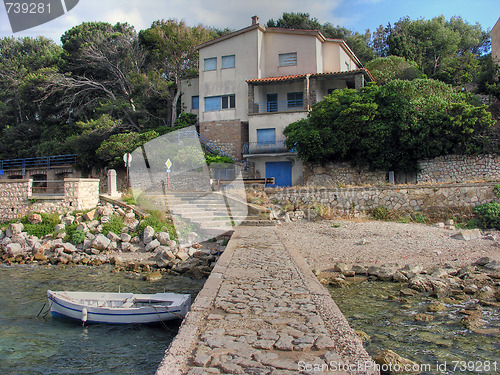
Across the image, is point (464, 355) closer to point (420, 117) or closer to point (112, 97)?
point (420, 117)

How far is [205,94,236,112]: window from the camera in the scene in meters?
30.9

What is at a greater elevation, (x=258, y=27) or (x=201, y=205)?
(x=258, y=27)

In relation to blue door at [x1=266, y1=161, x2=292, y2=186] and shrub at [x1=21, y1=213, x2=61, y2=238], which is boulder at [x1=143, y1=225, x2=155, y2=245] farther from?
blue door at [x1=266, y1=161, x2=292, y2=186]

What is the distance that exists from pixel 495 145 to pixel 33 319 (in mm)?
24085

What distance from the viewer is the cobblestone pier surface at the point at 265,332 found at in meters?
3.84

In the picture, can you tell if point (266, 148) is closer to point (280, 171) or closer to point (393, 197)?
point (280, 171)

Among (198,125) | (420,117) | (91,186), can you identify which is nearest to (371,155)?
(420,117)

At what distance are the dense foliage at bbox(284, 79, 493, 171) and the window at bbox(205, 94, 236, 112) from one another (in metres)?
7.28

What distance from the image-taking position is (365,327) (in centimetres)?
707

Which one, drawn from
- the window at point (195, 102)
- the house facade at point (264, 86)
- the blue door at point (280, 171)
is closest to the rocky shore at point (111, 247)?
the blue door at point (280, 171)

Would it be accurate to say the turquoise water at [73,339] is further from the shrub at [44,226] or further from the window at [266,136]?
the window at [266,136]

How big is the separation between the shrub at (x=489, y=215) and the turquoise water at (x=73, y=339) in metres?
12.6

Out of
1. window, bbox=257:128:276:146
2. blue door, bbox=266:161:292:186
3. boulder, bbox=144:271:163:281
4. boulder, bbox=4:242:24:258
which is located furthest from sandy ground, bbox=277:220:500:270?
window, bbox=257:128:276:146

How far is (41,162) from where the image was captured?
34312 millimetres
